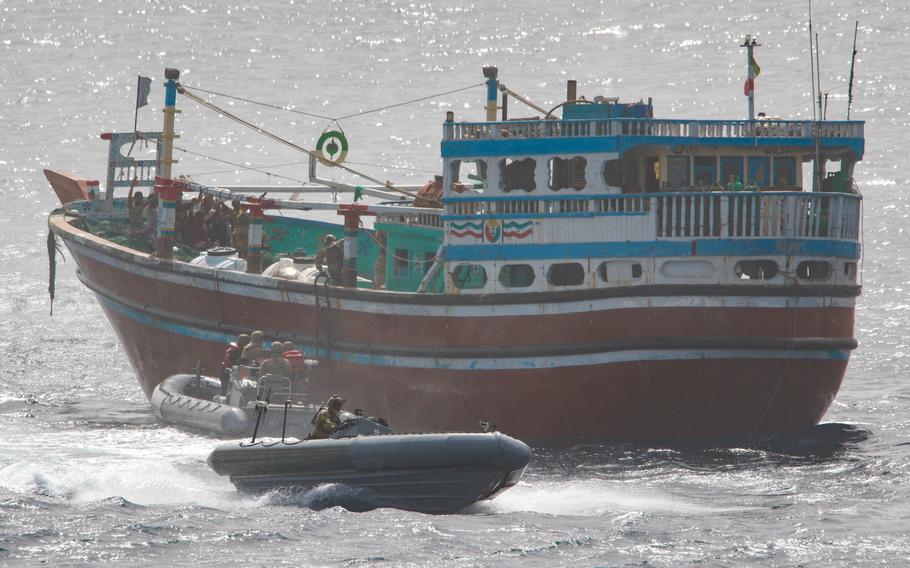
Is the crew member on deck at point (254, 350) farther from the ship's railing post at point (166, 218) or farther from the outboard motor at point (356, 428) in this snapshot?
the outboard motor at point (356, 428)

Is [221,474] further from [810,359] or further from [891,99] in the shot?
[891,99]

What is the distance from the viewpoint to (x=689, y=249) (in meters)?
28.7

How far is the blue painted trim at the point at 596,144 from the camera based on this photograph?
2939cm

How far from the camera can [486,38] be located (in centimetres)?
9406

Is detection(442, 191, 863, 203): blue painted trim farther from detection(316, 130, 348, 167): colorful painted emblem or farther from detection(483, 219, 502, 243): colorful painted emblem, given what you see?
detection(316, 130, 348, 167): colorful painted emblem

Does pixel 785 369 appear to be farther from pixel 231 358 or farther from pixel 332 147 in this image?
pixel 332 147

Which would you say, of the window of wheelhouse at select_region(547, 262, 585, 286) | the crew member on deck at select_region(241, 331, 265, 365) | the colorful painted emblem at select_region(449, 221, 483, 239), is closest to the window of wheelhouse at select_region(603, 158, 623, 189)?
the window of wheelhouse at select_region(547, 262, 585, 286)

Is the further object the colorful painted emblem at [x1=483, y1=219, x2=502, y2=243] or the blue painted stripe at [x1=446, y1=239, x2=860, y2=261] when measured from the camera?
the colorful painted emblem at [x1=483, y1=219, x2=502, y2=243]

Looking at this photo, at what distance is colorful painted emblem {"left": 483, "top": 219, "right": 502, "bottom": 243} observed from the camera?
97.4ft

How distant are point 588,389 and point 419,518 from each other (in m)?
6.85

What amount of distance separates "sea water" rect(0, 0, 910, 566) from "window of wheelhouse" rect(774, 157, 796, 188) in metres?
4.65

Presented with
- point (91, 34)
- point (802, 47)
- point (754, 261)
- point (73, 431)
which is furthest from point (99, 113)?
point (754, 261)

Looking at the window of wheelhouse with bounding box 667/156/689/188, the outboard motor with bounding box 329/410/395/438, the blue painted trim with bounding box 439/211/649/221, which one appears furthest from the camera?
the window of wheelhouse with bounding box 667/156/689/188

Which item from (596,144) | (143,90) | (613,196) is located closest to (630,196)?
(613,196)
